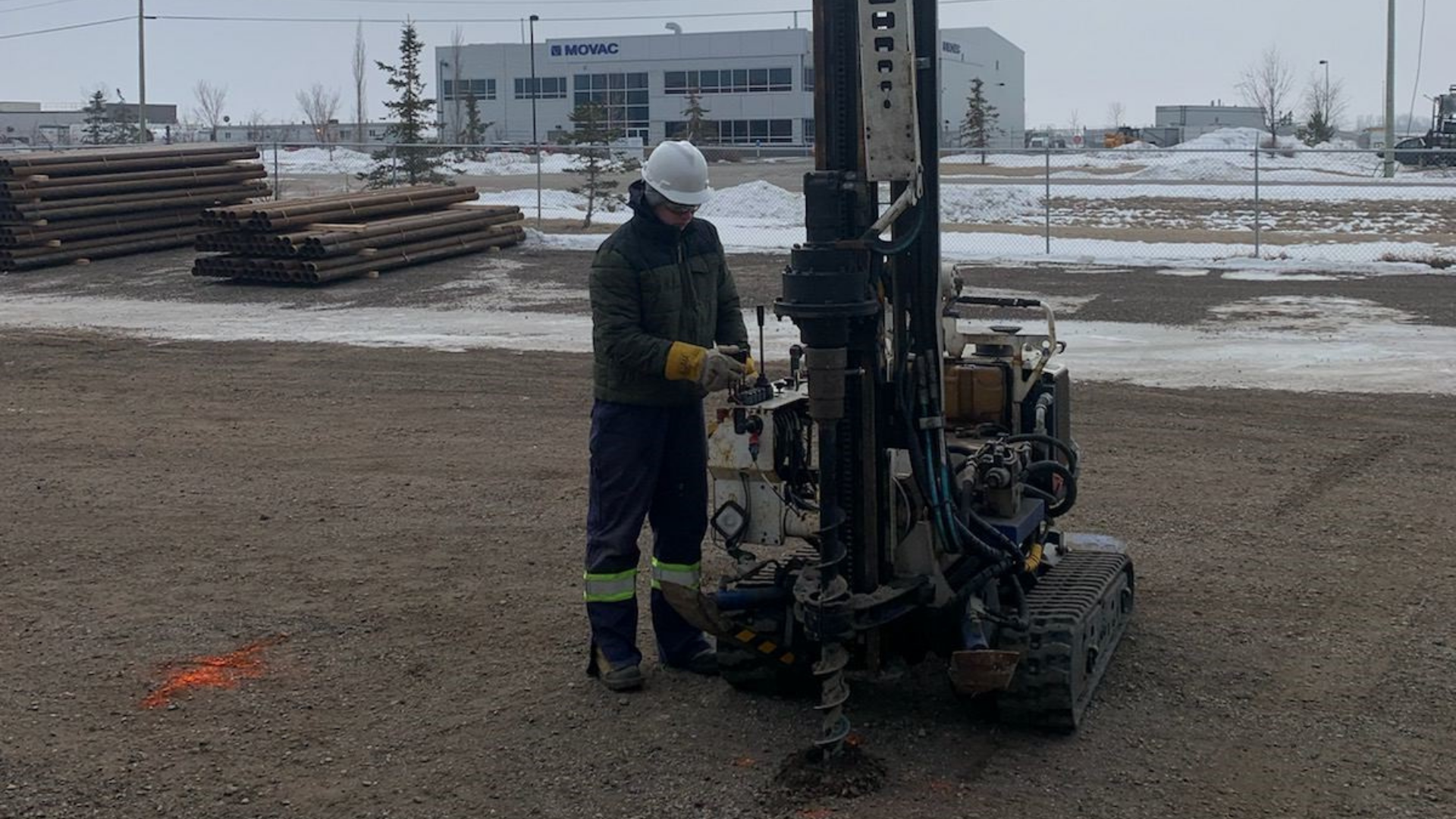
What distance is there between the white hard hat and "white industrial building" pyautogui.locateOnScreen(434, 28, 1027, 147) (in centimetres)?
7013

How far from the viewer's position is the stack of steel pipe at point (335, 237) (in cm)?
2192

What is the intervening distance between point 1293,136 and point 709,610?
75.5 metres

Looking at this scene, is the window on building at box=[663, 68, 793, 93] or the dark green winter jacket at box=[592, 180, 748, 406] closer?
the dark green winter jacket at box=[592, 180, 748, 406]

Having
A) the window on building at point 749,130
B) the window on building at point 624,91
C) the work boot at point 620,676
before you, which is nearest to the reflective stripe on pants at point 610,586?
the work boot at point 620,676

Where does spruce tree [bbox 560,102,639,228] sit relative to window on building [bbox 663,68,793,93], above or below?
below

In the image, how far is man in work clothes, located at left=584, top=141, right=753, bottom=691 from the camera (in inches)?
240

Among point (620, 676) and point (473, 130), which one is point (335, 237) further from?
point (473, 130)

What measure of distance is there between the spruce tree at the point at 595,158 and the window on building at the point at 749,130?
1732 inches

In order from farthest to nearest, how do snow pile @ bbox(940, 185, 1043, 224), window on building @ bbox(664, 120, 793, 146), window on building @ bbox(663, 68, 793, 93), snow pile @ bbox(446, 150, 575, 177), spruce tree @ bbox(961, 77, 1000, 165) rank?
window on building @ bbox(663, 68, 793, 93)
window on building @ bbox(664, 120, 793, 146)
spruce tree @ bbox(961, 77, 1000, 165)
snow pile @ bbox(446, 150, 575, 177)
snow pile @ bbox(940, 185, 1043, 224)

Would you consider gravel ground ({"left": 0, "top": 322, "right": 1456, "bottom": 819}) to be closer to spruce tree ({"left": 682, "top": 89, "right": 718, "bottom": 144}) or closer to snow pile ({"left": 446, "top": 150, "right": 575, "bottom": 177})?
spruce tree ({"left": 682, "top": 89, "right": 718, "bottom": 144})

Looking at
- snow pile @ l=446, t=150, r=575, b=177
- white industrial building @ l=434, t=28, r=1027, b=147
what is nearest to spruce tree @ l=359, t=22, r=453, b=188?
snow pile @ l=446, t=150, r=575, b=177

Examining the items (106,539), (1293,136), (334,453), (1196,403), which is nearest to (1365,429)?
(1196,403)

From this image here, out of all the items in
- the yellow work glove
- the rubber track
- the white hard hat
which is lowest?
the rubber track

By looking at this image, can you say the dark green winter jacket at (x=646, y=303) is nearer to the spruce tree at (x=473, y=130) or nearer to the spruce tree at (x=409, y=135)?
the spruce tree at (x=409, y=135)
